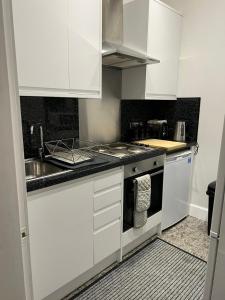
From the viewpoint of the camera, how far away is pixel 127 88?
2.38 meters

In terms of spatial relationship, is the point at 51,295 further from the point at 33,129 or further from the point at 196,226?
the point at 196,226

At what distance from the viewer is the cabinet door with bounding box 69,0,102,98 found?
1507 mm

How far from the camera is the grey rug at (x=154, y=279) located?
1.60 meters

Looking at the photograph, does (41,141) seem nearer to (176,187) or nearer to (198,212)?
(176,187)

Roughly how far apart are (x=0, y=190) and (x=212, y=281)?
35.5 inches

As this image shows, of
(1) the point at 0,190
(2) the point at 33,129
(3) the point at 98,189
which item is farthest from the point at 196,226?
(1) the point at 0,190


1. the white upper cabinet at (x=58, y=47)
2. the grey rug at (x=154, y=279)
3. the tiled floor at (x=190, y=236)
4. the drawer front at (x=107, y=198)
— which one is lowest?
the grey rug at (x=154, y=279)

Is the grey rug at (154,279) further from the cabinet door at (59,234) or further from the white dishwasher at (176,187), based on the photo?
the white dishwasher at (176,187)

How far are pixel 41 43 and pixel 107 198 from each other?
1.16m

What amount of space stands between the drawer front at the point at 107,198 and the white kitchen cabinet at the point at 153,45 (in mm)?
1061

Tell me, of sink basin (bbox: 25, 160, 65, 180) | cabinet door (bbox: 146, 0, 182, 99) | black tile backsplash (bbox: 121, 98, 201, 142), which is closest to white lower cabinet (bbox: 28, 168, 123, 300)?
sink basin (bbox: 25, 160, 65, 180)

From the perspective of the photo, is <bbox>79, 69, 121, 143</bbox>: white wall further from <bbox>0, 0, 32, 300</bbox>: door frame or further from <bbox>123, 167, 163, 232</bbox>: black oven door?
<bbox>0, 0, 32, 300</bbox>: door frame

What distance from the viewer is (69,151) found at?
189 centimetres

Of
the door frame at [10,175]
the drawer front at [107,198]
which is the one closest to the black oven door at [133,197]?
the drawer front at [107,198]
